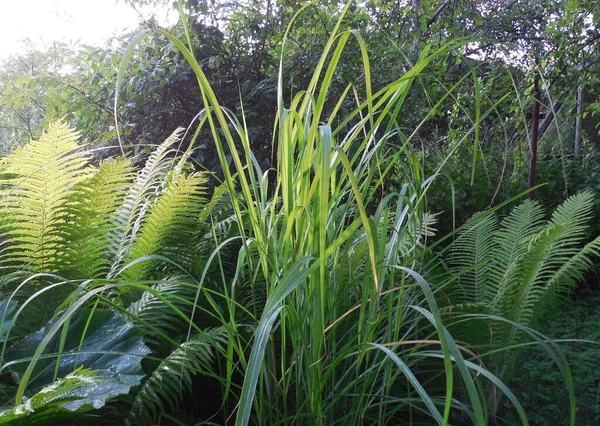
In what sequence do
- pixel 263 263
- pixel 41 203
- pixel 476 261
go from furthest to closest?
pixel 476 261 → pixel 41 203 → pixel 263 263

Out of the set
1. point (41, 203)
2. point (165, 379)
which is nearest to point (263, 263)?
point (165, 379)

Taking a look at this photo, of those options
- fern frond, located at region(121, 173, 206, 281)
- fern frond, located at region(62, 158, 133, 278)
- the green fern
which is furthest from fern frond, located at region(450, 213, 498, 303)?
fern frond, located at region(62, 158, 133, 278)

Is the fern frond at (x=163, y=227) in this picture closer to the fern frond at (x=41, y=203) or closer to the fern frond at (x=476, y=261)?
the fern frond at (x=41, y=203)

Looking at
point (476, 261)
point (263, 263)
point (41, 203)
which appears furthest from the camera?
point (476, 261)

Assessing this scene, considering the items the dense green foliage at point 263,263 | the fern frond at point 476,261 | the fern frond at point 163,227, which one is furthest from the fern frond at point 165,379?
the fern frond at point 476,261

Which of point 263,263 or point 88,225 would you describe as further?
point 88,225

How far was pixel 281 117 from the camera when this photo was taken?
811mm

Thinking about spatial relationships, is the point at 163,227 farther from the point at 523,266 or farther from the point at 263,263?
the point at 523,266

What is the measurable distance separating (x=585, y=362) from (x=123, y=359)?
54.6 inches

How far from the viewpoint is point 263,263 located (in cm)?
87

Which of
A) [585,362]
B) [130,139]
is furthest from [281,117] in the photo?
[130,139]

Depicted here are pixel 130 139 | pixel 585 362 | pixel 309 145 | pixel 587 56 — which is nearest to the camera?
pixel 309 145

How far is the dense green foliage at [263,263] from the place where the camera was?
2.48ft

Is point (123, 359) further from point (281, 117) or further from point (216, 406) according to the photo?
point (281, 117)
